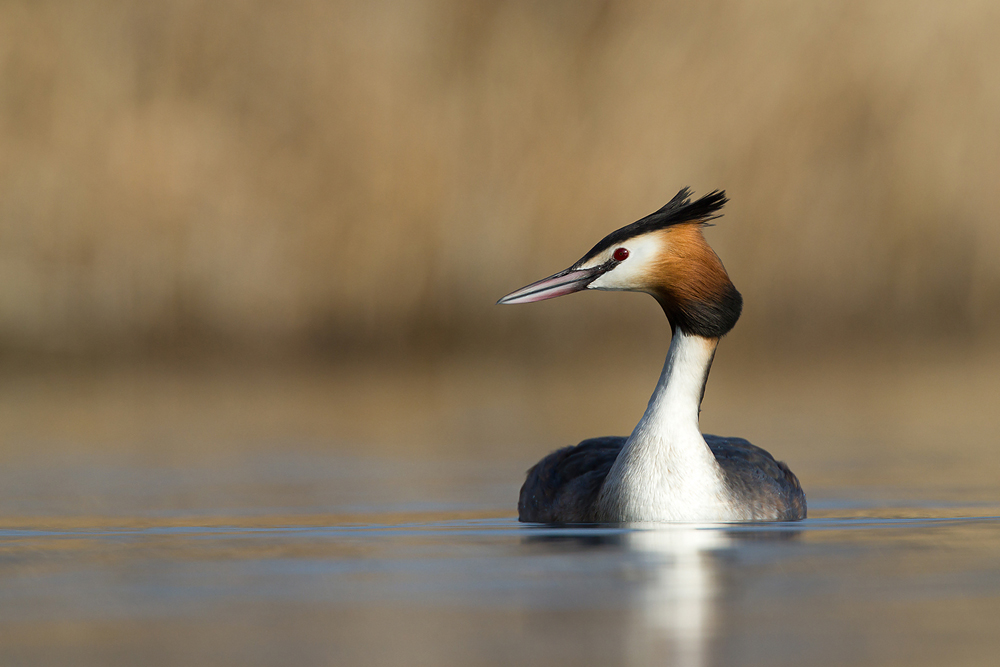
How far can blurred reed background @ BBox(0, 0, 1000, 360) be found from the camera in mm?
12648

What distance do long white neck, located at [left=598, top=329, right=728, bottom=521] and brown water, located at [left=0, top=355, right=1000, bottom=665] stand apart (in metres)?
0.22

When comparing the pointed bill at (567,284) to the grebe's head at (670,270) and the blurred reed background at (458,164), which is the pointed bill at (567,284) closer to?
the grebe's head at (670,270)

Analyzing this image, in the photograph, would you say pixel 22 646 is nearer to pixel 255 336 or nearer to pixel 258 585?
pixel 258 585

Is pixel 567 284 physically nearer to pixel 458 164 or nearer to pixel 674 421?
pixel 674 421

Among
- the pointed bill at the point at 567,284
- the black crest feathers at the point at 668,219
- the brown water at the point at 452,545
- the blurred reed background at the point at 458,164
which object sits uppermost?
the blurred reed background at the point at 458,164

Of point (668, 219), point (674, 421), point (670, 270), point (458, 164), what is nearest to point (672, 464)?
point (674, 421)

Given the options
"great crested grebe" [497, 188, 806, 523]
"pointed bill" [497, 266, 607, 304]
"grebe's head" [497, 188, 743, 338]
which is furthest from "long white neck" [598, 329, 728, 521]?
"pointed bill" [497, 266, 607, 304]

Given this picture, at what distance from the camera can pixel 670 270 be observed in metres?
5.93

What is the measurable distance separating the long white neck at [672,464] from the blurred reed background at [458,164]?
697 cm

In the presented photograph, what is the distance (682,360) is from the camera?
593 centimetres

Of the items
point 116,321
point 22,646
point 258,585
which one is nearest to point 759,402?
point 116,321

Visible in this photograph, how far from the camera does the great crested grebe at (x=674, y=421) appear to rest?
568 centimetres

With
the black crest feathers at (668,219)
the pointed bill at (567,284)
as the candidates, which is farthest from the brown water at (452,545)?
the black crest feathers at (668,219)

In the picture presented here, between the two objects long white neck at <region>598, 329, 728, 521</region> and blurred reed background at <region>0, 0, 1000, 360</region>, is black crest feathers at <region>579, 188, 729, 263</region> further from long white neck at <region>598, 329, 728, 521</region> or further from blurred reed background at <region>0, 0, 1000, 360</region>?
blurred reed background at <region>0, 0, 1000, 360</region>
